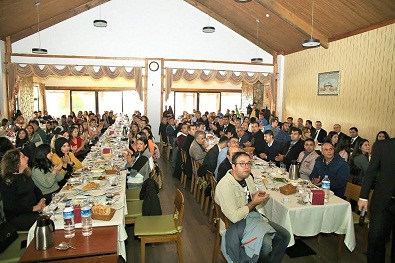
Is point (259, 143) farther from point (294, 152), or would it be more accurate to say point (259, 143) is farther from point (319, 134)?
point (319, 134)

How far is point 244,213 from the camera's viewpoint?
3135mm

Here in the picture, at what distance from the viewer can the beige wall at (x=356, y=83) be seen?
8047mm

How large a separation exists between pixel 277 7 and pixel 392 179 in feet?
24.7

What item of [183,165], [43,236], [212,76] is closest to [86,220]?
[43,236]

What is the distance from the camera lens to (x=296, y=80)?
494 inches

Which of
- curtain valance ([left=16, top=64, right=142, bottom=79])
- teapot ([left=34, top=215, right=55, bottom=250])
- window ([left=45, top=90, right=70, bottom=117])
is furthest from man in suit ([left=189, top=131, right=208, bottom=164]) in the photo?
window ([left=45, top=90, right=70, bottom=117])

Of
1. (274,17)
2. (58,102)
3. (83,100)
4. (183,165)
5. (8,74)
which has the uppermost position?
(274,17)

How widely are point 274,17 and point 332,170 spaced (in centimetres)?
733

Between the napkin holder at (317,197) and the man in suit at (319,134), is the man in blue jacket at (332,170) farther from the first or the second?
the man in suit at (319,134)

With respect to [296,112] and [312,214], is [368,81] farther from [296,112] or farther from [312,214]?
[312,214]

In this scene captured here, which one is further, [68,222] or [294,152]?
[294,152]

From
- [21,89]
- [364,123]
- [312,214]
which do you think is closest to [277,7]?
[364,123]

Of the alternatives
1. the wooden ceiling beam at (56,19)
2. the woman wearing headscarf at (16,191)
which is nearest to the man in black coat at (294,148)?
the woman wearing headscarf at (16,191)

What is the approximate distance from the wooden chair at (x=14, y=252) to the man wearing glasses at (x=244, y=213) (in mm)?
2198
